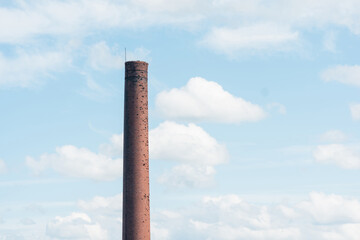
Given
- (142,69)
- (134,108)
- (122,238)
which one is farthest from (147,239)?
(142,69)

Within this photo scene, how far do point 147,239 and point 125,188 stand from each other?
11.5 ft

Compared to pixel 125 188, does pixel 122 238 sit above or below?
below

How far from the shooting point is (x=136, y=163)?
4003cm

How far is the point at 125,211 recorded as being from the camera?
40.2m

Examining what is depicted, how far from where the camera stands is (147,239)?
39.7 metres

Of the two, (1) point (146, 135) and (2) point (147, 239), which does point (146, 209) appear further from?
(1) point (146, 135)

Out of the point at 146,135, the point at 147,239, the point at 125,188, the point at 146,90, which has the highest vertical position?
the point at 146,90

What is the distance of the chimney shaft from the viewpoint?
3972 cm

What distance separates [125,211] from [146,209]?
135 cm

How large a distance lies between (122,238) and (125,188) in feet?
10.4

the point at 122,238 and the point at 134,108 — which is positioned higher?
the point at 134,108

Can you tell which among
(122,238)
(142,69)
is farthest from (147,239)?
(142,69)

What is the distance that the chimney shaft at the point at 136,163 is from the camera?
39719 mm

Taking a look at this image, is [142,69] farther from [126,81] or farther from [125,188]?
[125,188]
